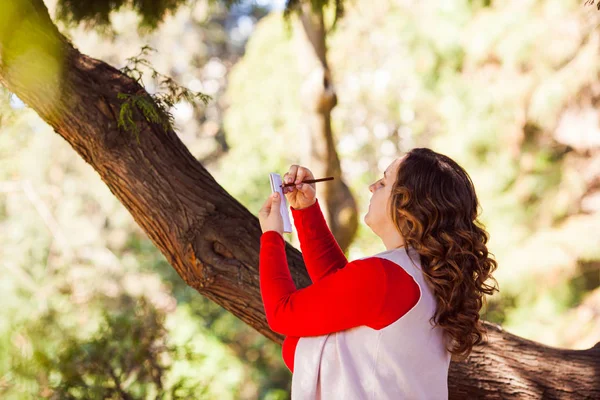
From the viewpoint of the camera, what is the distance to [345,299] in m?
1.50

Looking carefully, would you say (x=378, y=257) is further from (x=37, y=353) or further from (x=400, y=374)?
(x=37, y=353)

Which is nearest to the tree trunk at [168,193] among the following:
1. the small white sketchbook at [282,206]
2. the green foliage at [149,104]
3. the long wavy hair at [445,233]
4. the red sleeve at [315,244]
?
the green foliage at [149,104]

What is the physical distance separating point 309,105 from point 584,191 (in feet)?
10.3

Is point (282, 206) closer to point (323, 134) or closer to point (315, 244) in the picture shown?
point (315, 244)

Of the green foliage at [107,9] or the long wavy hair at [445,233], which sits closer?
the long wavy hair at [445,233]

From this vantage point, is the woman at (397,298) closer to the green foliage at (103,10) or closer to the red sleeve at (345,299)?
the red sleeve at (345,299)

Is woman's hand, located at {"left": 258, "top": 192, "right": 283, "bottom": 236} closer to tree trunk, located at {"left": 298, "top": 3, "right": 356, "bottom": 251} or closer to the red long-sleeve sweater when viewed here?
the red long-sleeve sweater

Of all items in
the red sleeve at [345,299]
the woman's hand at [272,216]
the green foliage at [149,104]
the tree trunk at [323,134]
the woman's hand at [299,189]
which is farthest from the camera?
the tree trunk at [323,134]

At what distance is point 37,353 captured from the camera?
430 centimetres

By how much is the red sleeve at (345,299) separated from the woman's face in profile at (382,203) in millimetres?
178

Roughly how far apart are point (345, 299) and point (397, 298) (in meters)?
0.12

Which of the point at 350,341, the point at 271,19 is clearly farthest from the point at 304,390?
the point at 271,19

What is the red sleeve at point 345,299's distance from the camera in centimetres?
150

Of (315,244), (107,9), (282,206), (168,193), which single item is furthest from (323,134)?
(282,206)
